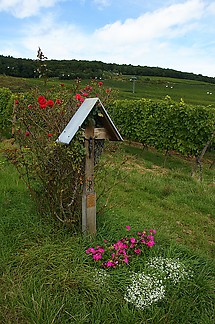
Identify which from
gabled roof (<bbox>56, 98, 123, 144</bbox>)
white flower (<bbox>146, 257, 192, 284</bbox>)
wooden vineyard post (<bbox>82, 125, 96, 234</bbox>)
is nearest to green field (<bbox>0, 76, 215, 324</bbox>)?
white flower (<bbox>146, 257, 192, 284</bbox>)

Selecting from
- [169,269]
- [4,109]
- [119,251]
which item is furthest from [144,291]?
[4,109]

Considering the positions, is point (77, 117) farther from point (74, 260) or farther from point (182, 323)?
point (182, 323)

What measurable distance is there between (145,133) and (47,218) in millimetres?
9039

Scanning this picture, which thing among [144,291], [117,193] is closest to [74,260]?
[144,291]

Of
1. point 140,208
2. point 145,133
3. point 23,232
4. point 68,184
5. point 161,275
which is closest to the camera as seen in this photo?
point 161,275

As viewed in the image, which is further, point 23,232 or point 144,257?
point 23,232

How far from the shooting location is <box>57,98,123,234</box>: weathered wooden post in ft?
9.30

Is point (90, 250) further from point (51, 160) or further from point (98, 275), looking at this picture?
point (51, 160)

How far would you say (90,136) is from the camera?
2994mm

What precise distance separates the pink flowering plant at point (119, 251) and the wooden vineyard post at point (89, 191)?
0.90 ft

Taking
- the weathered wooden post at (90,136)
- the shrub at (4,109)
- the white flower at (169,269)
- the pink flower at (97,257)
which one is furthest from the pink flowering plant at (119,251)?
the shrub at (4,109)

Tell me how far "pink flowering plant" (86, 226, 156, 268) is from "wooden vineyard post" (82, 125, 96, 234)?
28cm

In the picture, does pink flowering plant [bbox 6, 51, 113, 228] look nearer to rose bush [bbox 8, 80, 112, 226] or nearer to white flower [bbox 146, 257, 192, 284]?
rose bush [bbox 8, 80, 112, 226]

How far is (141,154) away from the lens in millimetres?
12461
